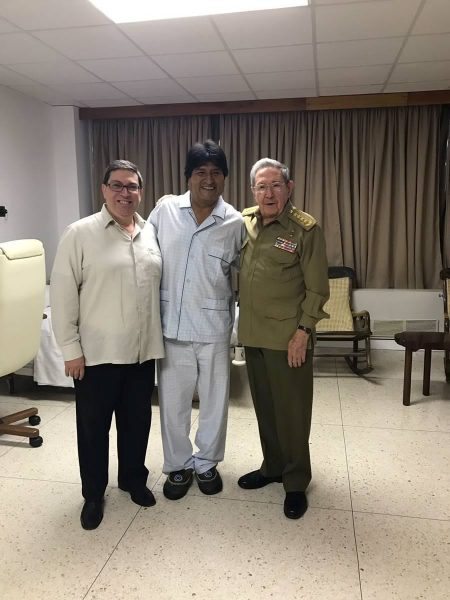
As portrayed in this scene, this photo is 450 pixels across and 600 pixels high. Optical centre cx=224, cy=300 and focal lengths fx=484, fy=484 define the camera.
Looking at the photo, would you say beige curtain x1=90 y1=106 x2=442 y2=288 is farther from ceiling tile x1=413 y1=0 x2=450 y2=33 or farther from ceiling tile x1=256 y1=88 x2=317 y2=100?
ceiling tile x1=413 y1=0 x2=450 y2=33

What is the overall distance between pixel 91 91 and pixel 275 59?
175cm

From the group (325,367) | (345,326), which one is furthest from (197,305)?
(345,326)

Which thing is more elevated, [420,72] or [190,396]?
[420,72]

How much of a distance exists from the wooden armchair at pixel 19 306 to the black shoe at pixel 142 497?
86 cm

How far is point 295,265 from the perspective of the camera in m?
1.99

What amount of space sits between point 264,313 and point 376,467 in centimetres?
109

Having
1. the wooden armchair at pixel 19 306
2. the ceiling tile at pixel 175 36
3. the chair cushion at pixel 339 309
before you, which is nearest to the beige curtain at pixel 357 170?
the chair cushion at pixel 339 309

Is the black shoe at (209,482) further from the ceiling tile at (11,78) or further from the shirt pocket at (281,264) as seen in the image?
the ceiling tile at (11,78)

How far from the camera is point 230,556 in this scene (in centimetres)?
181

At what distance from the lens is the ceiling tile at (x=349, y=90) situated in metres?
4.14

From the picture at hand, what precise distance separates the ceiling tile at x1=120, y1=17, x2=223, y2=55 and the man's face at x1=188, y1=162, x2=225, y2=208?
126cm

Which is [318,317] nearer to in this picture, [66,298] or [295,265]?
[295,265]

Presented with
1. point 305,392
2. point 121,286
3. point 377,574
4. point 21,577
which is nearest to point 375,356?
point 305,392

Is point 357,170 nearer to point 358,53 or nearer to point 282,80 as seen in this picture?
point 282,80
